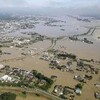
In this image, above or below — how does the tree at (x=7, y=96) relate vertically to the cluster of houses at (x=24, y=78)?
above

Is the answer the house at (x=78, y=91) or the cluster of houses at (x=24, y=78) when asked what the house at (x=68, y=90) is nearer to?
the house at (x=78, y=91)

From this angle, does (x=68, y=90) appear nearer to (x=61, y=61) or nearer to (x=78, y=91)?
(x=78, y=91)

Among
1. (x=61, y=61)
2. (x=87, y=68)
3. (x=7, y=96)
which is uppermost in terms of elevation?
(x=7, y=96)

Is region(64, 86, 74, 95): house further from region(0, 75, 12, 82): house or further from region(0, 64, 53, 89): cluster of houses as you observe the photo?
region(0, 75, 12, 82): house

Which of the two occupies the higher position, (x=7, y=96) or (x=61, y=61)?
(x=7, y=96)

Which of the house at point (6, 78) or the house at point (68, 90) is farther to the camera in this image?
the house at point (6, 78)

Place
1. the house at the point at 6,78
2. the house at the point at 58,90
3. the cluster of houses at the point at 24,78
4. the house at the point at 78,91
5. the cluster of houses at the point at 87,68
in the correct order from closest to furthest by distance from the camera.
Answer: the house at the point at 58,90
the house at the point at 78,91
the cluster of houses at the point at 24,78
the house at the point at 6,78
the cluster of houses at the point at 87,68

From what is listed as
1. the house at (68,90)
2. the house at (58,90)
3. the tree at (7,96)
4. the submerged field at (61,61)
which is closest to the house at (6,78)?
the tree at (7,96)

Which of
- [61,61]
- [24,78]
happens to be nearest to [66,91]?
[24,78]

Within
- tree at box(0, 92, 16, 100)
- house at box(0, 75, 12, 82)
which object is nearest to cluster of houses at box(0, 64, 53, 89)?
house at box(0, 75, 12, 82)

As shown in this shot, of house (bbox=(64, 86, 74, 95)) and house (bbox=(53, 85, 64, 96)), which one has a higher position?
house (bbox=(53, 85, 64, 96))

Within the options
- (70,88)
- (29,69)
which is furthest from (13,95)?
(29,69)
